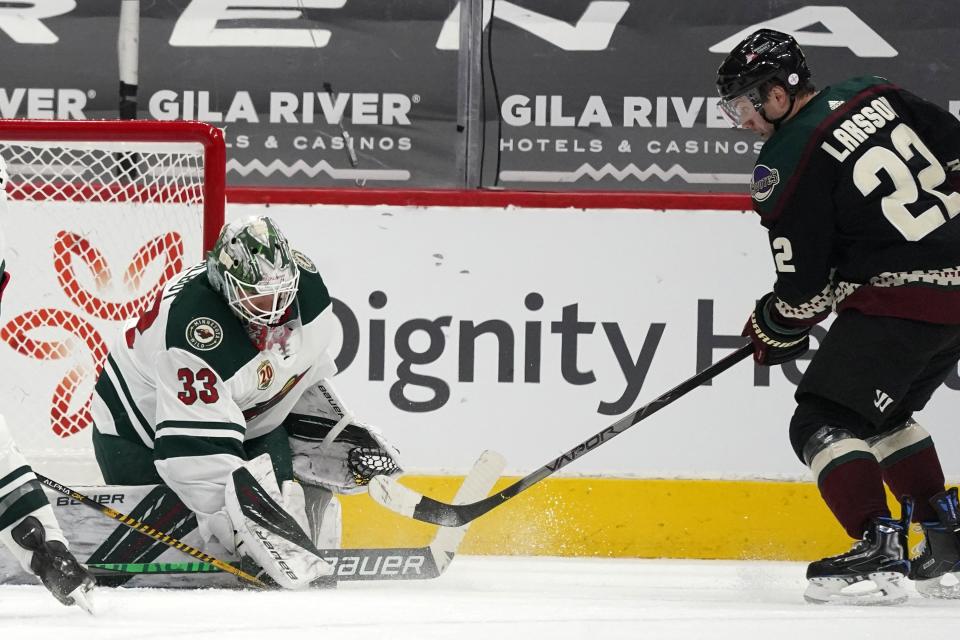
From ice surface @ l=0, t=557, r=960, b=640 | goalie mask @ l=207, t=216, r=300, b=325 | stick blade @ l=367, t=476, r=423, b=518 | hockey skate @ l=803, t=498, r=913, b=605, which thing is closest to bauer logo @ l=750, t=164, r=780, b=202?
hockey skate @ l=803, t=498, r=913, b=605

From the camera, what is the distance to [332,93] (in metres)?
3.89

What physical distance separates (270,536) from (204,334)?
1.39 feet

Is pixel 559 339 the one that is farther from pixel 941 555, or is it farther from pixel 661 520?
pixel 941 555

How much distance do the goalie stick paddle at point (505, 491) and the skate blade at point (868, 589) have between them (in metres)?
0.62

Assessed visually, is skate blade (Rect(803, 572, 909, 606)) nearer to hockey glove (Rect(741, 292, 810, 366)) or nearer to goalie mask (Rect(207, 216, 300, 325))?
hockey glove (Rect(741, 292, 810, 366))

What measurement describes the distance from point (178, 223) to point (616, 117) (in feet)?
Answer: 4.02

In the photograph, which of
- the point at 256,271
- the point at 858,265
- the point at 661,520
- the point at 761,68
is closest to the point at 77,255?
the point at 256,271

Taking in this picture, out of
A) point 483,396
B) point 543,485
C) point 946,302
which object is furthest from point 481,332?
point 946,302

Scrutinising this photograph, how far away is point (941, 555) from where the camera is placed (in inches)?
110

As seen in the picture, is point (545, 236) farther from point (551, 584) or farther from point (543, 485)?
point (551, 584)

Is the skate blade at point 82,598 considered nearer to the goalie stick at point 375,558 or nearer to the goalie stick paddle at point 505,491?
the goalie stick at point 375,558

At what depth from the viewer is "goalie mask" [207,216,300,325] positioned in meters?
2.77

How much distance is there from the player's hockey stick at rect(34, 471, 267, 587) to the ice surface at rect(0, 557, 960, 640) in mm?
108

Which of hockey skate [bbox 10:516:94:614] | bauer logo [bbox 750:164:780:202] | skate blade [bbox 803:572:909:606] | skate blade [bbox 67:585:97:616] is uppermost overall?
bauer logo [bbox 750:164:780:202]
